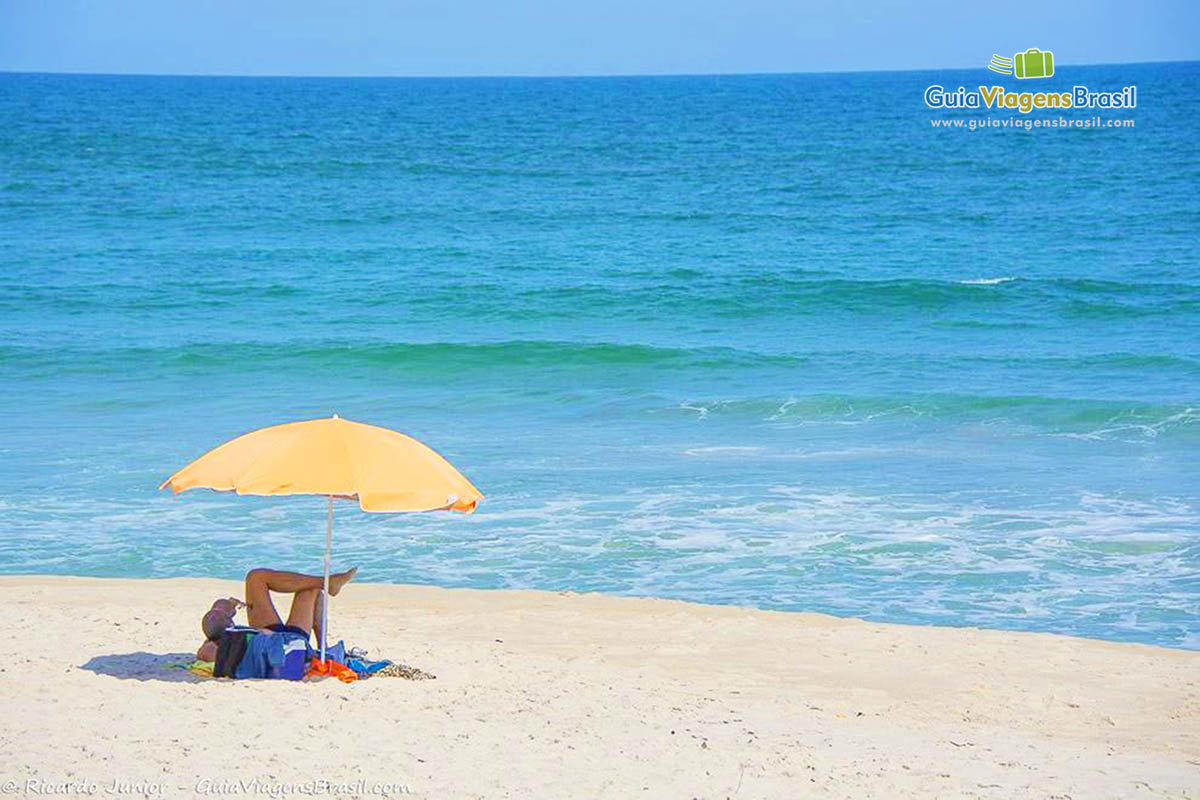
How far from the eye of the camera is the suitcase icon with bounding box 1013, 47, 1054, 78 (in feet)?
423

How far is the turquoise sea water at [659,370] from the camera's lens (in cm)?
1199

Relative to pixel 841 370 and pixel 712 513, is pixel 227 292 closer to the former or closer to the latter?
pixel 841 370

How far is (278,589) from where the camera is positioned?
823cm

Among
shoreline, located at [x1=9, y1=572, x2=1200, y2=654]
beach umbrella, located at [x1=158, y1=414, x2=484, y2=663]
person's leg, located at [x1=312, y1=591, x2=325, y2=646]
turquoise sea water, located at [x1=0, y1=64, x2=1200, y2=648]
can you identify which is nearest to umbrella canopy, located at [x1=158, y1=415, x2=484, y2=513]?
beach umbrella, located at [x1=158, y1=414, x2=484, y2=663]

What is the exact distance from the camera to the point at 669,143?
207 feet

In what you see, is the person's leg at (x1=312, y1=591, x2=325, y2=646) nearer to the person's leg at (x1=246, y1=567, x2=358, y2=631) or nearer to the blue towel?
the person's leg at (x1=246, y1=567, x2=358, y2=631)

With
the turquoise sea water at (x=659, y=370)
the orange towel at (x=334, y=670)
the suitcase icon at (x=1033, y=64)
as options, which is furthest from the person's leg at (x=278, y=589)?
the suitcase icon at (x=1033, y=64)

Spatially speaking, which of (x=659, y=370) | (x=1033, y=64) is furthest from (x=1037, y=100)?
(x=659, y=370)

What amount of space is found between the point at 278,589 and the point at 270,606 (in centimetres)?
11

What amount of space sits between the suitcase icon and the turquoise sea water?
3243 inches

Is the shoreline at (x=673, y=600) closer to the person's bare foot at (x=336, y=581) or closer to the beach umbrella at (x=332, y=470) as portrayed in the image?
the person's bare foot at (x=336, y=581)

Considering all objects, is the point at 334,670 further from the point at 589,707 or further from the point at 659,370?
the point at 659,370

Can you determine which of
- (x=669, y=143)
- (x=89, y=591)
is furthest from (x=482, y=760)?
(x=669, y=143)

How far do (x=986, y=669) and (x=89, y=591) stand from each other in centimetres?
636
